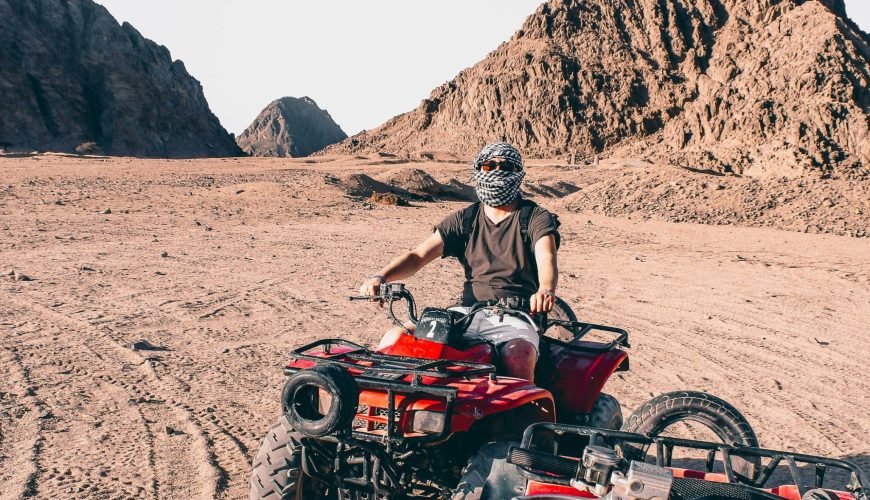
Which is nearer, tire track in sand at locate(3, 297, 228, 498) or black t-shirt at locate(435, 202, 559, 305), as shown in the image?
black t-shirt at locate(435, 202, 559, 305)

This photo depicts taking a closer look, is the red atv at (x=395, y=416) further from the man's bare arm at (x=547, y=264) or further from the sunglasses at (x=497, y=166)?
the sunglasses at (x=497, y=166)

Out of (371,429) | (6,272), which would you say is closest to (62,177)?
(6,272)

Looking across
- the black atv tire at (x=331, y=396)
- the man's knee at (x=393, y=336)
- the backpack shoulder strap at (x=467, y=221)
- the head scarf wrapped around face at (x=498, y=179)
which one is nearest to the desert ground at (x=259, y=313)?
the man's knee at (x=393, y=336)

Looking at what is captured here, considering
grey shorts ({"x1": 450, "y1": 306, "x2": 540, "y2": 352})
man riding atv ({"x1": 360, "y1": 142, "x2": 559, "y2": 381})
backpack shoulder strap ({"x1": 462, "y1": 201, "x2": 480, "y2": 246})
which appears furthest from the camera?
backpack shoulder strap ({"x1": 462, "y1": 201, "x2": 480, "y2": 246})

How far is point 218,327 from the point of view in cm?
870

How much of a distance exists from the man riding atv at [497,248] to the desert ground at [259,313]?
1.72 m

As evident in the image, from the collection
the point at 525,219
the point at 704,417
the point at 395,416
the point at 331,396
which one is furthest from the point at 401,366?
the point at 704,417

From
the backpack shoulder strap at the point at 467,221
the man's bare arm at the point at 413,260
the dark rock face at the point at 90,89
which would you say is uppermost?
the dark rock face at the point at 90,89

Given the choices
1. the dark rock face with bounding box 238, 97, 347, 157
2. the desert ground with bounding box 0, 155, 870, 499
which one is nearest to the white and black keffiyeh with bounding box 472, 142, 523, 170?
the desert ground with bounding box 0, 155, 870, 499

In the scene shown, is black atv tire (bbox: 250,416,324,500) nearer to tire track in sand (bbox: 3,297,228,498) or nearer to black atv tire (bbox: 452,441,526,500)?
black atv tire (bbox: 452,441,526,500)

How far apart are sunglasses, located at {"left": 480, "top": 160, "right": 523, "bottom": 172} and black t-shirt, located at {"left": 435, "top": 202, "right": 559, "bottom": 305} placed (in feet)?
0.82

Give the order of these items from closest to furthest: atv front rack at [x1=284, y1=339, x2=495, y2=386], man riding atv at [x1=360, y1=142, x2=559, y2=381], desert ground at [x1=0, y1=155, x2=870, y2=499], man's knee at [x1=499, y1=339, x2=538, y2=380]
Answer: atv front rack at [x1=284, y1=339, x2=495, y2=386]
man's knee at [x1=499, y1=339, x2=538, y2=380]
man riding atv at [x1=360, y1=142, x2=559, y2=381]
desert ground at [x1=0, y1=155, x2=870, y2=499]

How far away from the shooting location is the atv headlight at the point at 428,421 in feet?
11.1

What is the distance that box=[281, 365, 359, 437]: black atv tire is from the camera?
326 centimetres
